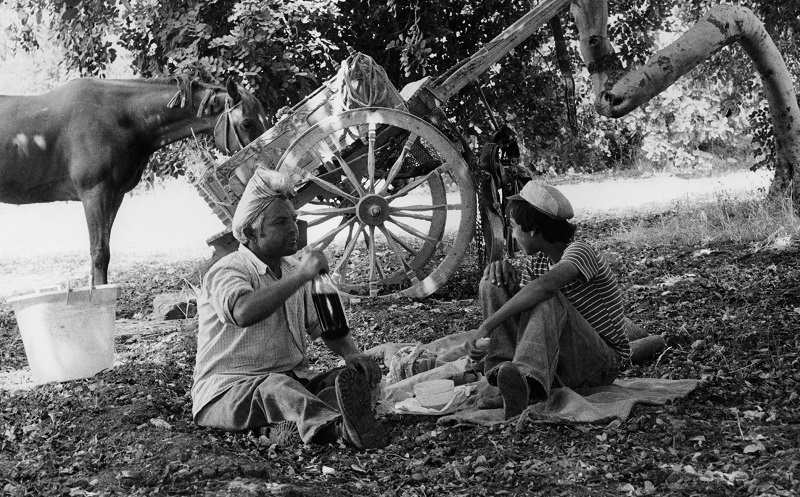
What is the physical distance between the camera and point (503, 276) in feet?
12.8

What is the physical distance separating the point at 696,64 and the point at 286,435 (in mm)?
4789

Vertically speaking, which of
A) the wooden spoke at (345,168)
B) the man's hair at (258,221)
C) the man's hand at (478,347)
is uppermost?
the wooden spoke at (345,168)

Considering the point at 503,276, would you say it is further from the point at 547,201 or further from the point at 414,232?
the point at 414,232

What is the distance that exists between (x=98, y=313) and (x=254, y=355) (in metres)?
1.61

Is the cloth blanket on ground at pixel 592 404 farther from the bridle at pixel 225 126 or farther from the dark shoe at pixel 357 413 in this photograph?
the bridle at pixel 225 126

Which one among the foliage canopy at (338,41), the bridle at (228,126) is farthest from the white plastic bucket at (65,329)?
the foliage canopy at (338,41)

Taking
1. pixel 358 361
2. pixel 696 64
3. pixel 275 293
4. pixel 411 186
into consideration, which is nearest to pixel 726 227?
pixel 696 64

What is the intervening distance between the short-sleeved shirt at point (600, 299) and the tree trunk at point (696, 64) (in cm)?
284

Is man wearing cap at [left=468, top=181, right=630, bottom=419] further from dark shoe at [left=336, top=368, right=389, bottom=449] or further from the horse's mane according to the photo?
the horse's mane

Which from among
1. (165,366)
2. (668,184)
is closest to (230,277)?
(165,366)

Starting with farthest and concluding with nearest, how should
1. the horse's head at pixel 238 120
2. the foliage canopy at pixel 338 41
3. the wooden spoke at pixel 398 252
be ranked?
1. the foliage canopy at pixel 338 41
2. the horse's head at pixel 238 120
3. the wooden spoke at pixel 398 252

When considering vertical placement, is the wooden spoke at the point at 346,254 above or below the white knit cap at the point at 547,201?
below

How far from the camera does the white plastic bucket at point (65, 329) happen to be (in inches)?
192

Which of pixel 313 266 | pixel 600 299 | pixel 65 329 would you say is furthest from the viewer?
pixel 65 329
